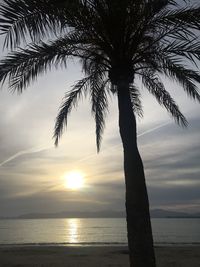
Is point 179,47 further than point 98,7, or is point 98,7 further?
point 179,47

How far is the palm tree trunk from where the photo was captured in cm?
922

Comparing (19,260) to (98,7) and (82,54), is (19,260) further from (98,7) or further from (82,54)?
(98,7)

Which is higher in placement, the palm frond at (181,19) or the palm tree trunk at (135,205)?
the palm frond at (181,19)

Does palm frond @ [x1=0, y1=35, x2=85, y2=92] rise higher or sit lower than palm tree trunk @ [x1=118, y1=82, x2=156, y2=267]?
higher

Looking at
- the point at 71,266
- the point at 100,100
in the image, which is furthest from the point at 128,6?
the point at 71,266

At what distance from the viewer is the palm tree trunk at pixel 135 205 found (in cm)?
922

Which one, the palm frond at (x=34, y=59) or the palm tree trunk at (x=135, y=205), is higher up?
the palm frond at (x=34, y=59)

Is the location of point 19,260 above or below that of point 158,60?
below

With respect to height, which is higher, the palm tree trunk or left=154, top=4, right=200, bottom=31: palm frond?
left=154, top=4, right=200, bottom=31: palm frond

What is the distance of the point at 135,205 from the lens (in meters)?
9.33

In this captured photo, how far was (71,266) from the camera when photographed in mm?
18375

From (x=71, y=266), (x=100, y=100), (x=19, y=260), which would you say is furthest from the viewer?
(x=19, y=260)

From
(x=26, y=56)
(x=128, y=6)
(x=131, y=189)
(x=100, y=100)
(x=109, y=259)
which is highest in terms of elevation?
(x=128, y=6)

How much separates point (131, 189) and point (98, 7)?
14.4ft
